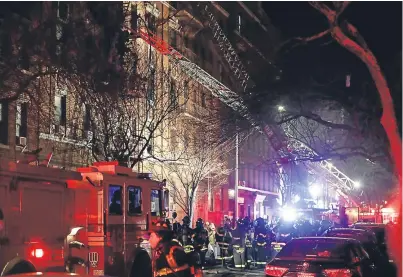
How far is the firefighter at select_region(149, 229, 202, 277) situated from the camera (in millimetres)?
7117

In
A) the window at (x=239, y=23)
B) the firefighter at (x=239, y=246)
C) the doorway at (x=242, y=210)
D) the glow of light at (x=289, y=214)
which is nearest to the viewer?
the firefighter at (x=239, y=246)

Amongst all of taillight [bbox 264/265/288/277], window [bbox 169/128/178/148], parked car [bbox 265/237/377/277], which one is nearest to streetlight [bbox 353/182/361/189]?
window [bbox 169/128/178/148]

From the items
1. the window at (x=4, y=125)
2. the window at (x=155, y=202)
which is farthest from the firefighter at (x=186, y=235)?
the window at (x=4, y=125)

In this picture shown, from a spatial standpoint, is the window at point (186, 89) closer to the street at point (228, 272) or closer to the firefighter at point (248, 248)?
the firefighter at point (248, 248)

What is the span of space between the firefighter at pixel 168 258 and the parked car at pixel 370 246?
295 inches

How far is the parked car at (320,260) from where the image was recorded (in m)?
9.08

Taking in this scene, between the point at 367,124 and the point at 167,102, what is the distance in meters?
8.17

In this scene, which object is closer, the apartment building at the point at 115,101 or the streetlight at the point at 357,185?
the apartment building at the point at 115,101

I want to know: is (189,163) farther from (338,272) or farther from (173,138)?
(338,272)

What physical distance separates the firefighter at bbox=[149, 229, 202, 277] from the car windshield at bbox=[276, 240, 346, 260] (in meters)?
2.81

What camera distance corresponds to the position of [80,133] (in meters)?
22.3

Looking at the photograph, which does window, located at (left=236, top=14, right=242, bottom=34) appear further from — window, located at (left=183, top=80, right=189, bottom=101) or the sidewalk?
the sidewalk

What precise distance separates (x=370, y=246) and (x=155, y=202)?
5414 mm

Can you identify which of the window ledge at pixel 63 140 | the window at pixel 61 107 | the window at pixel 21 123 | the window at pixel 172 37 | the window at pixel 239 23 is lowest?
the window ledge at pixel 63 140
